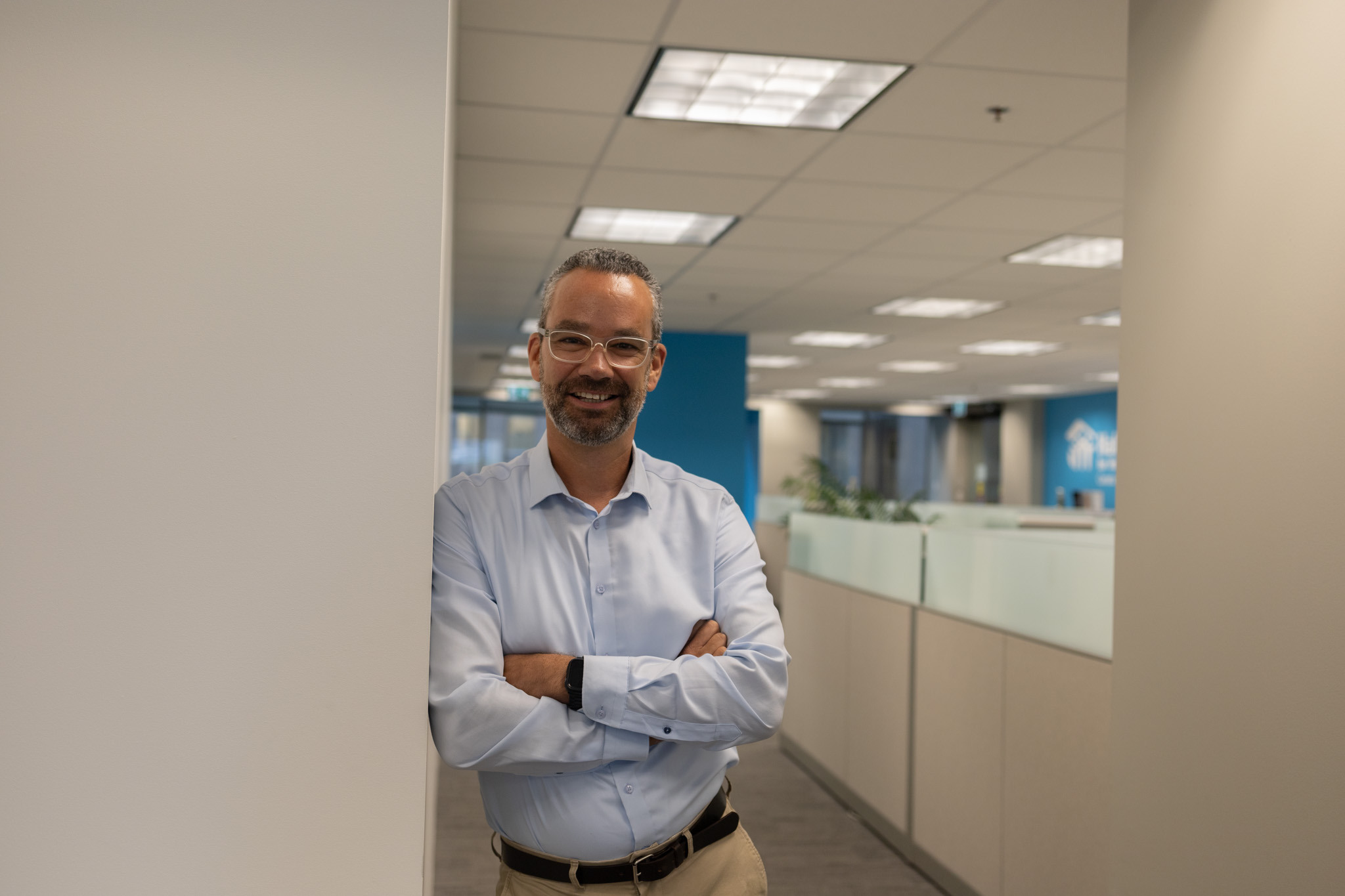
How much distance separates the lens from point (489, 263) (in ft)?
21.0

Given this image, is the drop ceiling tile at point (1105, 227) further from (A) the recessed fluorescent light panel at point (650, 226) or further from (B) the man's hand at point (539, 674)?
(B) the man's hand at point (539, 674)

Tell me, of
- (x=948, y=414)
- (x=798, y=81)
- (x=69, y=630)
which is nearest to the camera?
(x=69, y=630)

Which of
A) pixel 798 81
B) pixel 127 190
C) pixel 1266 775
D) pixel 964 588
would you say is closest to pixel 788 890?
pixel 964 588

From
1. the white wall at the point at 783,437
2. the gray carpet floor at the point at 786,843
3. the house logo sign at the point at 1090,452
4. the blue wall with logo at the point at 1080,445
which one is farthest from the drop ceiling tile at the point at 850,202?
the white wall at the point at 783,437

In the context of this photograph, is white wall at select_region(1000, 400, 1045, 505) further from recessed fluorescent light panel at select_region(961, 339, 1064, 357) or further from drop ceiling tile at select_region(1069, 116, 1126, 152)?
drop ceiling tile at select_region(1069, 116, 1126, 152)

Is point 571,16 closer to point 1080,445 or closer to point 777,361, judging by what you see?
point 777,361

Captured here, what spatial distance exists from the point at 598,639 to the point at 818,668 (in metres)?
3.89

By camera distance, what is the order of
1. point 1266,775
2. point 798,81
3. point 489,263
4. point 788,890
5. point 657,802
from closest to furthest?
point 657,802 → point 1266,775 → point 798,81 → point 788,890 → point 489,263

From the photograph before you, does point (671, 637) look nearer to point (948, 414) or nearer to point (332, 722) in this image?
point (332, 722)

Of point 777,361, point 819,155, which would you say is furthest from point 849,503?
point 777,361

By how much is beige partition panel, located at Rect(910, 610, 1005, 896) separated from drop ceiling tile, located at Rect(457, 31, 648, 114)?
2.26m

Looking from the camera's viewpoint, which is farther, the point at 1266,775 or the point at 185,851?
the point at 1266,775

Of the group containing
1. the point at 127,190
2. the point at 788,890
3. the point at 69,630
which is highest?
the point at 127,190

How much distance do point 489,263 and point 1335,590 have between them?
5.47 meters
